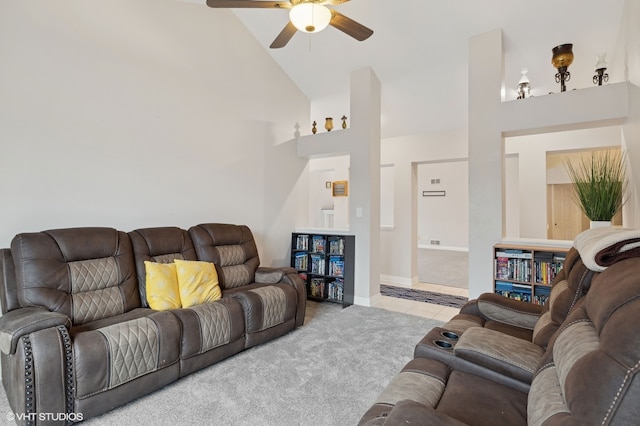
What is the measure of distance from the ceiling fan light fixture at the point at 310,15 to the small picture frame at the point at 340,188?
15.6 feet

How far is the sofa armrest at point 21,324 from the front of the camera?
1.64 meters

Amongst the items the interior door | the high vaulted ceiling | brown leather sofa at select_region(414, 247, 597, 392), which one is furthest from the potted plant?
the interior door

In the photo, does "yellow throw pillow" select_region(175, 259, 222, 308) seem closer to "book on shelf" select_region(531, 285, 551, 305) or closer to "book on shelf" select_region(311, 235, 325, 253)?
"book on shelf" select_region(311, 235, 325, 253)

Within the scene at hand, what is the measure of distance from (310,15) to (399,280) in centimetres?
447

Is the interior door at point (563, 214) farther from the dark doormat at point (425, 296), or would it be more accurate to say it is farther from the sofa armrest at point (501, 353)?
the sofa armrest at point (501, 353)

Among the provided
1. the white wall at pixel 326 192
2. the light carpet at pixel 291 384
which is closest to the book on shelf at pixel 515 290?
the light carpet at pixel 291 384

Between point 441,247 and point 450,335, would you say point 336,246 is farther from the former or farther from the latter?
point 441,247

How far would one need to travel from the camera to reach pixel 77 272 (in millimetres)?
2260

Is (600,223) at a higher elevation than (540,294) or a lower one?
higher

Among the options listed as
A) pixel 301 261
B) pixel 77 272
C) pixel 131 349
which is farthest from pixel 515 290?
pixel 77 272

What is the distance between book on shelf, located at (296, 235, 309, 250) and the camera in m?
4.53

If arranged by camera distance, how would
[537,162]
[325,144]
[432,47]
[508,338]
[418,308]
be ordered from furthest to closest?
[537,162], [325,144], [418,308], [432,47], [508,338]

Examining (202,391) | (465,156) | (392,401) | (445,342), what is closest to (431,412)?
(392,401)

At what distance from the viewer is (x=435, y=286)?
5.37 meters
